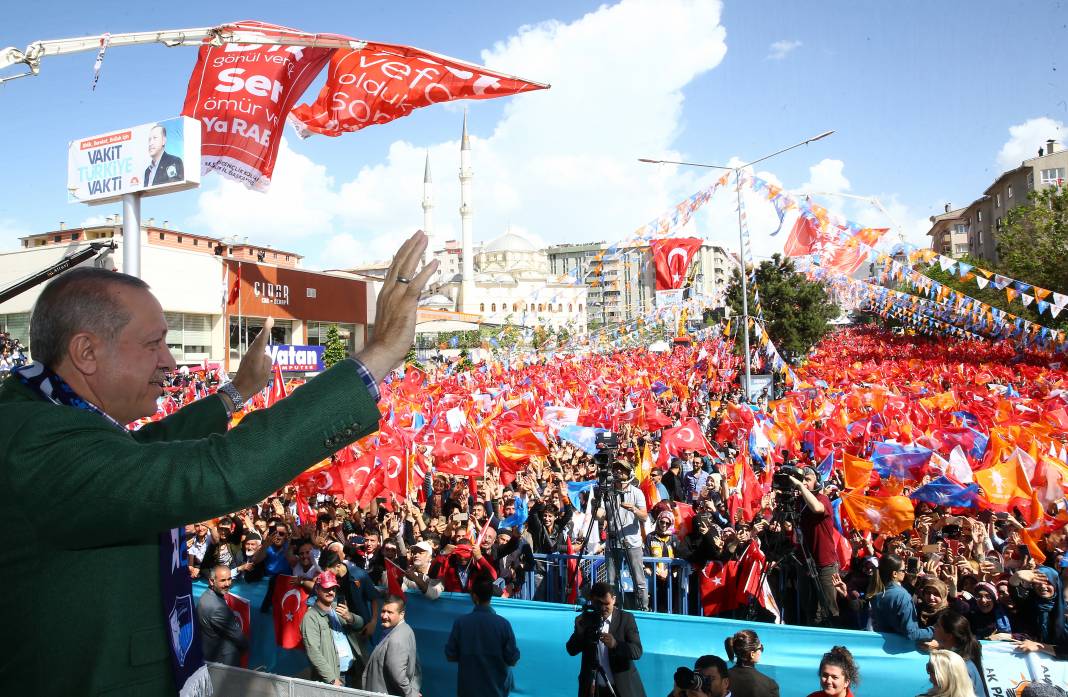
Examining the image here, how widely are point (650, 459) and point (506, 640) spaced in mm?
5999

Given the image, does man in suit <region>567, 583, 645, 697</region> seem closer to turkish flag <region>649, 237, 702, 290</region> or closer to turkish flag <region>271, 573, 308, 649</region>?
turkish flag <region>271, 573, 308, 649</region>

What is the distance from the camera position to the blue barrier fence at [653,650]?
220 inches

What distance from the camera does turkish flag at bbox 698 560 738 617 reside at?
7.08 meters

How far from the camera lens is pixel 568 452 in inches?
618

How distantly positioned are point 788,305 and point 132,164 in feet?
137

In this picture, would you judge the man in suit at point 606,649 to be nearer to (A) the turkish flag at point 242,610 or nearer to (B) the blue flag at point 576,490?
(A) the turkish flag at point 242,610

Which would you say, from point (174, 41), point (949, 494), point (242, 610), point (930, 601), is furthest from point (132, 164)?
point (949, 494)

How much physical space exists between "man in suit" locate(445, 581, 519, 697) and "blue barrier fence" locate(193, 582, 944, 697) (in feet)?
1.98

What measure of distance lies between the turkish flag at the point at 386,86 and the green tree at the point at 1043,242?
3608 cm

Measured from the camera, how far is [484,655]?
556 cm

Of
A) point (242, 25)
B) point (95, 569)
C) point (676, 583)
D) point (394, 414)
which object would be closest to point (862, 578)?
point (676, 583)

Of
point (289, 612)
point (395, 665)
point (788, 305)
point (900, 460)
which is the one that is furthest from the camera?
point (788, 305)

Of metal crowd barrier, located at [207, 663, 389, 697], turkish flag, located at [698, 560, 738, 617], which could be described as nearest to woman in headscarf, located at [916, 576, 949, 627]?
turkish flag, located at [698, 560, 738, 617]

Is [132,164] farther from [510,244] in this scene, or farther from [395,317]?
[510,244]
